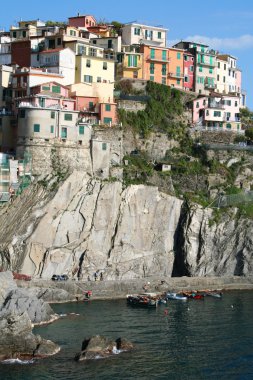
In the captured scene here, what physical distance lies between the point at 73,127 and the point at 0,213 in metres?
11.7

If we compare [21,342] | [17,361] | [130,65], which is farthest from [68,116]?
[17,361]

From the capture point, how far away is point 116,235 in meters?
84.8

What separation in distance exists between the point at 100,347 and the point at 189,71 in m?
54.7

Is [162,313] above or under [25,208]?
under

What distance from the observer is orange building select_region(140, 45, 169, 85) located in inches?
3910

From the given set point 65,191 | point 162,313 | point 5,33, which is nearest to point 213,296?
point 162,313

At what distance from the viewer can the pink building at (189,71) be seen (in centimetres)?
10431

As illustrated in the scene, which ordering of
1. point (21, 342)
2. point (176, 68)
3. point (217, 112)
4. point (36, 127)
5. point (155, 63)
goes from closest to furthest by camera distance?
1. point (21, 342)
2. point (36, 127)
3. point (155, 63)
4. point (217, 112)
5. point (176, 68)

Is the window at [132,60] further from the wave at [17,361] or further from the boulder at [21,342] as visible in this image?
the wave at [17,361]

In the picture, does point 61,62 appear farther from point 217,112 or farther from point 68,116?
point 217,112

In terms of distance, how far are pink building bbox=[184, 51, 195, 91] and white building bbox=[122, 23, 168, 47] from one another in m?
3.32

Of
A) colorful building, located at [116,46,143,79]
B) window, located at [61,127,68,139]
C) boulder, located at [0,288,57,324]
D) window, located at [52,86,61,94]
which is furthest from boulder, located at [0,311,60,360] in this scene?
colorful building, located at [116,46,143,79]

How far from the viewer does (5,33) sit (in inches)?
4023

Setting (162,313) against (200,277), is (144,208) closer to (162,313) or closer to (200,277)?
(200,277)
